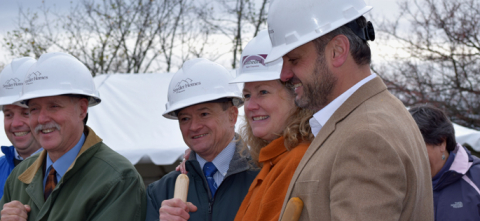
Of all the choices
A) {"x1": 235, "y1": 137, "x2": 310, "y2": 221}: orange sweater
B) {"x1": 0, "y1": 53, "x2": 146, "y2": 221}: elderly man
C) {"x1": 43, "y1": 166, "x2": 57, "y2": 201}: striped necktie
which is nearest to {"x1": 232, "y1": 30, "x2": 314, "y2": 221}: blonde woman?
{"x1": 235, "y1": 137, "x2": 310, "y2": 221}: orange sweater

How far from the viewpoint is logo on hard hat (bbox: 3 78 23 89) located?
405cm

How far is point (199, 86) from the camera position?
10.3 ft

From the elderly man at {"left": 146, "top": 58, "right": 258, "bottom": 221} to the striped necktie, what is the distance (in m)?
0.62

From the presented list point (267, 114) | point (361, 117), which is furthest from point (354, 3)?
point (267, 114)

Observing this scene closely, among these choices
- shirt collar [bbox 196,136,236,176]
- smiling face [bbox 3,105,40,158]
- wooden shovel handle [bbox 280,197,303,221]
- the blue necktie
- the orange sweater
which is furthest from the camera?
smiling face [bbox 3,105,40,158]

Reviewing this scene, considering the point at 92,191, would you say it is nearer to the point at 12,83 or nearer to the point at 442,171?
the point at 12,83

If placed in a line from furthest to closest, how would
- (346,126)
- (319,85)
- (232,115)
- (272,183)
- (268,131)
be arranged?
(232,115) < (268,131) < (272,183) < (319,85) < (346,126)

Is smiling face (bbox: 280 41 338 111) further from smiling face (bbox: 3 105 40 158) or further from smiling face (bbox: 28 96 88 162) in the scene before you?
smiling face (bbox: 3 105 40 158)

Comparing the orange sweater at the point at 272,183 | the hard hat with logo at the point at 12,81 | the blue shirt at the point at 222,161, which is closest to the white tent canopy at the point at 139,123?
the hard hat with logo at the point at 12,81

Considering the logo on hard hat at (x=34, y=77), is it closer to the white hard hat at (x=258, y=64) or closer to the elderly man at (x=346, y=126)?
the white hard hat at (x=258, y=64)

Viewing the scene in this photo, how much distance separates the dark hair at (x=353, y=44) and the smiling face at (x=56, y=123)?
6.39 ft

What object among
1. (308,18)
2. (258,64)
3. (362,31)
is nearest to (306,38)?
(308,18)

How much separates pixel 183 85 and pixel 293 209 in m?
1.82

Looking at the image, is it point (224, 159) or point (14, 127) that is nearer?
point (224, 159)
